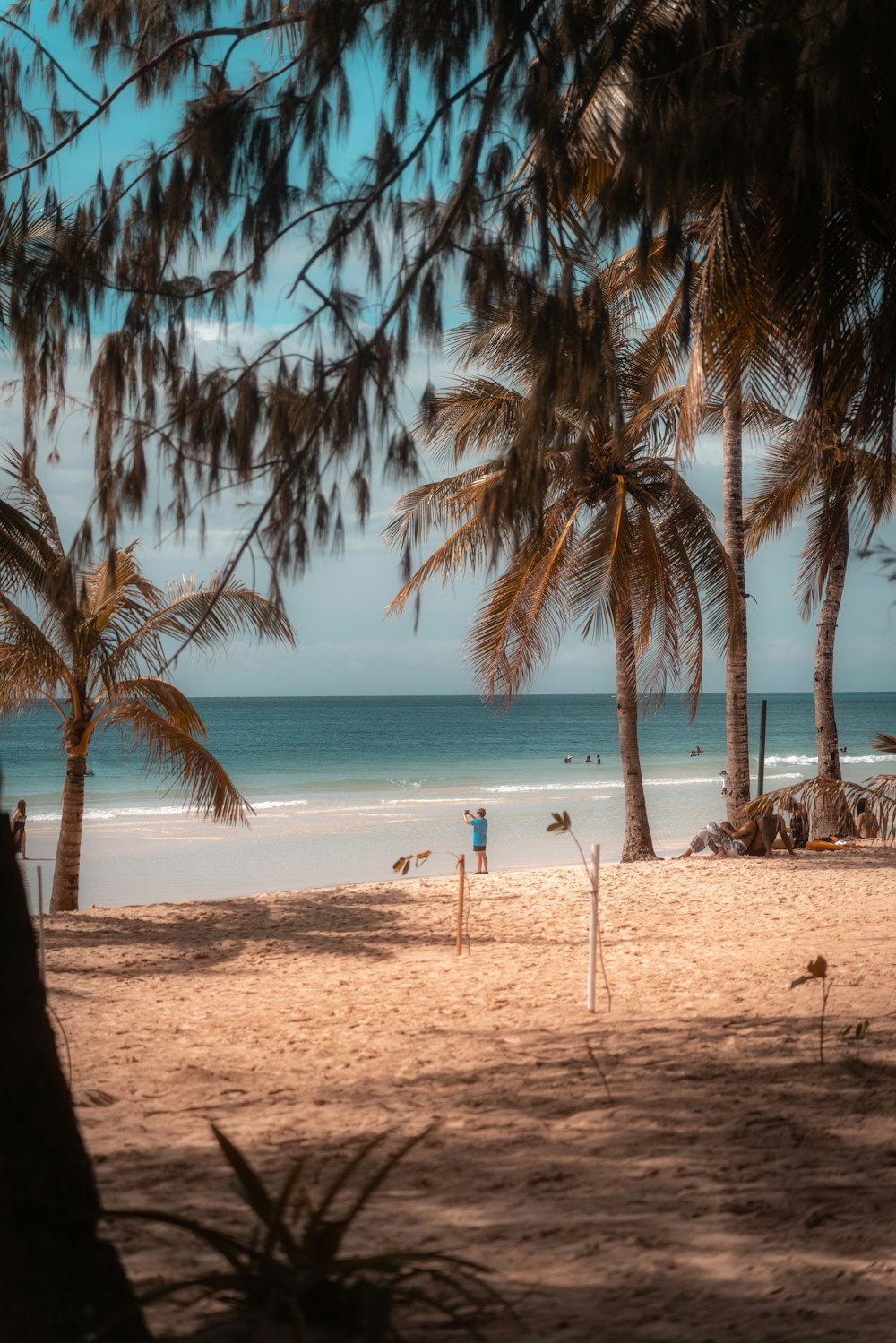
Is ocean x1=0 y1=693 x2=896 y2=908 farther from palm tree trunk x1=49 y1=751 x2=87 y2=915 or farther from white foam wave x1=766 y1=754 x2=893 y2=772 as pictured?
palm tree trunk x1=49 y1=751 x2=87 y2=915

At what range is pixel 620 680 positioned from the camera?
48.6ft

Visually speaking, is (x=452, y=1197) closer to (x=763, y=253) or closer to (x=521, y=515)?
(x=521, y=515)

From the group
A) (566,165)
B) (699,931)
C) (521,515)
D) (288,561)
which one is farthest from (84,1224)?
(699,931)

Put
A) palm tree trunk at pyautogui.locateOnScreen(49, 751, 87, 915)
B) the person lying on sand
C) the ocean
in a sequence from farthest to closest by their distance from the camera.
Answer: the ocean → the person lying on sand → palm tree trunk at pyautogui.locateOnScreen(49, 751, 87, 915)

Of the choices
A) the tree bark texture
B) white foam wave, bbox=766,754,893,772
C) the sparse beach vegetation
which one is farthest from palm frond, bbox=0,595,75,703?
white foam wave, bbox=766,754,893,772

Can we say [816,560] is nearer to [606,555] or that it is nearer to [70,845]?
[606,555]

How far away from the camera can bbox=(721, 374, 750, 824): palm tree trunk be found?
14789 mm

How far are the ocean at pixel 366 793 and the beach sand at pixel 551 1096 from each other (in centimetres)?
182

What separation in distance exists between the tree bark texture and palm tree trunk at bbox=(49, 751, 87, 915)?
979 centimetres

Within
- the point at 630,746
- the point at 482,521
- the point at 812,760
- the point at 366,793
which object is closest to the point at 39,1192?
the point at 482,521

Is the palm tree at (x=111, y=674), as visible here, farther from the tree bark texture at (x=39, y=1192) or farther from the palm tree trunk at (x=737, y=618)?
the tree bark texture at (x=39, y=1192)

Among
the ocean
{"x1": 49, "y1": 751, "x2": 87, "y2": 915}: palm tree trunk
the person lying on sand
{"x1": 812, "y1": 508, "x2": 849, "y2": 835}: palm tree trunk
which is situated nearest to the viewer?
{"x1": 49, "y1": 751, "x2": 87, "y2": 915}: palm tree trunk

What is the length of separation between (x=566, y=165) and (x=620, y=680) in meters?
10.8

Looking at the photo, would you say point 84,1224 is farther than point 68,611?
No
